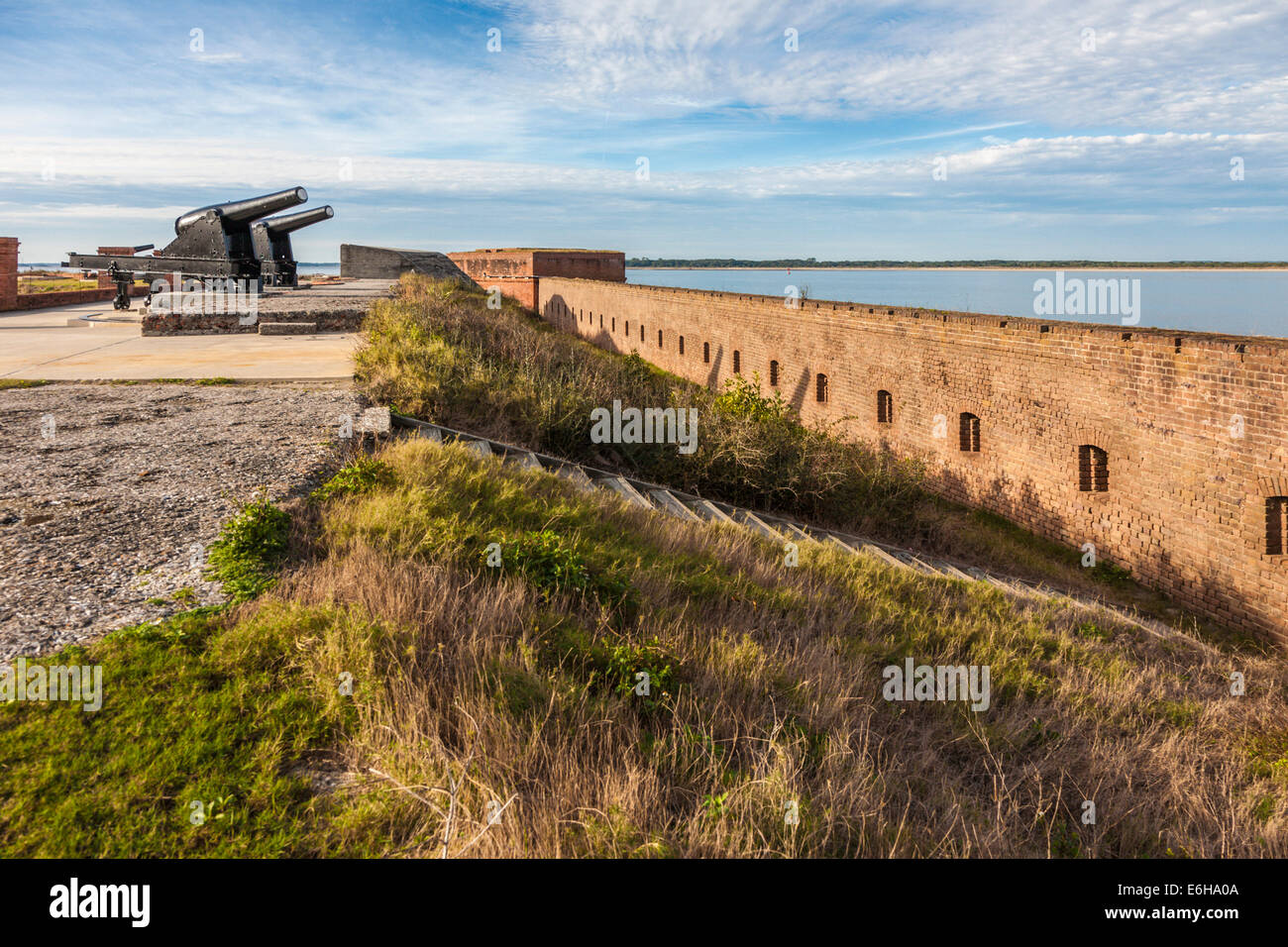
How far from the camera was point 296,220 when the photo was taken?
21.7 metres

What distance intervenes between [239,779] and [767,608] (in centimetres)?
381

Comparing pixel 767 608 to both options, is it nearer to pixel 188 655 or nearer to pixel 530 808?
pixel 530 808

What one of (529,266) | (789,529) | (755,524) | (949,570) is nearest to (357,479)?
(755,524)

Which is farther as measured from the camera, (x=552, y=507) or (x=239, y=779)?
(x=552, y=507)

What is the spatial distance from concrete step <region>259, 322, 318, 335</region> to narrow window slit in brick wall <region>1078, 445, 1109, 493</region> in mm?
13301

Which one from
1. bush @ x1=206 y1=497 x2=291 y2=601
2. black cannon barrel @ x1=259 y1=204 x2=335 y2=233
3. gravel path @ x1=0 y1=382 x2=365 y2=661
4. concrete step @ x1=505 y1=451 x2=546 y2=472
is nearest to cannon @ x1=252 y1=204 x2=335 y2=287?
black cannon barrel @ x1=259 y1=204 x2=335 y2=233

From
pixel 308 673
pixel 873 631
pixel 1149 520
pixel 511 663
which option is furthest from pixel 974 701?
pixel 1149 520

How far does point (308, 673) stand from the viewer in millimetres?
3361

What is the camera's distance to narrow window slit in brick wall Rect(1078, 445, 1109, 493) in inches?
455

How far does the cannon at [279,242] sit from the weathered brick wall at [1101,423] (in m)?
13.2

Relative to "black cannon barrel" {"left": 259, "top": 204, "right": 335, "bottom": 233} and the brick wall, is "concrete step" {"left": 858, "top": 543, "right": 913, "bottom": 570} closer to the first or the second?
"black cannon barrel" {"left": 259, "top": 204, "right": 335, "bottom": 233}

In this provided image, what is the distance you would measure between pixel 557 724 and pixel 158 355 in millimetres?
11976

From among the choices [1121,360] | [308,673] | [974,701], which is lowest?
[974,701]

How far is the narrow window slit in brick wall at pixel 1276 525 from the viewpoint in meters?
8.89
